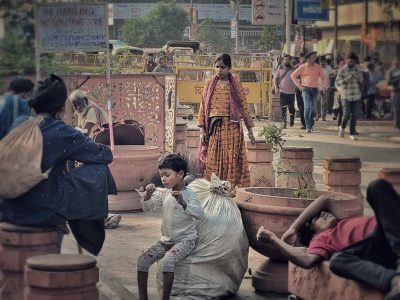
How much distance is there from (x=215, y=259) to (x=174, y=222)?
0.39m

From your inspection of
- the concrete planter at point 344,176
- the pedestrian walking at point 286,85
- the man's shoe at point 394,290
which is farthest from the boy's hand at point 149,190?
the pedestrian walking at point 286,85

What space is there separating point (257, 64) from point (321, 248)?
20.0 meters

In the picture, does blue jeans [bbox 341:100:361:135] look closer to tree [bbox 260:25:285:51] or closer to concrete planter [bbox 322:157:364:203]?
tree [bbox 260:25:285:51]

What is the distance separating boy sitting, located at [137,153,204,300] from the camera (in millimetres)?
7184

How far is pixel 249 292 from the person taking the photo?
7746mm

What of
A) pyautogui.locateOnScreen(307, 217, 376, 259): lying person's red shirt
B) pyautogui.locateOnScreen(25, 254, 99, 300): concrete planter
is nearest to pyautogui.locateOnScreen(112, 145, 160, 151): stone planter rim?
pyautogui.locateOnScreen(307, 217, 376, 259): lying person's red shirt

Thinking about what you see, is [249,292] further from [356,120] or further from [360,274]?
Result: [356,120]

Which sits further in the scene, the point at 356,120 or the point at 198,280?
the point at 356,120

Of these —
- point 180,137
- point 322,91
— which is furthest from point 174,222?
point 322,91

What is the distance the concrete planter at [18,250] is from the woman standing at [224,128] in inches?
185

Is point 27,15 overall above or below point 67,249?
above

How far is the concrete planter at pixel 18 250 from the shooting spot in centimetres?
625

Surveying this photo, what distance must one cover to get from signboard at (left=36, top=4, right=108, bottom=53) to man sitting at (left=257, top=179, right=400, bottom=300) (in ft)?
16.6

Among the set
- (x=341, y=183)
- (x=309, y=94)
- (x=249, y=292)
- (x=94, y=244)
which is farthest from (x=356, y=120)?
(x=94, y=244)
